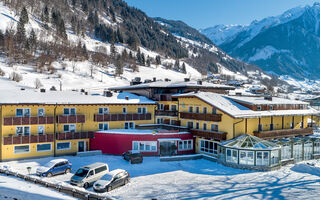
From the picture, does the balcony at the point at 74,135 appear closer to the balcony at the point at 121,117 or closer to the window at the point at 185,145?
the balcony at the point at 121,117

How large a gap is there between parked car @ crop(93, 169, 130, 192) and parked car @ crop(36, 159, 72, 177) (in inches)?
270

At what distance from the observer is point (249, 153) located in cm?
3334

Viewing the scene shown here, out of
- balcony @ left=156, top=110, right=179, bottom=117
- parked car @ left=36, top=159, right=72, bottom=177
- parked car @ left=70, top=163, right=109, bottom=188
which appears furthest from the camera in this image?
balcony @ left=156, top=110, right=179, bottom=117

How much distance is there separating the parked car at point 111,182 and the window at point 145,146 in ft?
39.8

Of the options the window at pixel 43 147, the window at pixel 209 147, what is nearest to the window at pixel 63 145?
the window at pixel 43 147

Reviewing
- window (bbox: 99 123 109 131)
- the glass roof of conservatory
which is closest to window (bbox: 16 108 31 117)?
window (bbox: 99 123 109 131)

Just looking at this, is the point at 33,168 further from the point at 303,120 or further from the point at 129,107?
the point at 303,120

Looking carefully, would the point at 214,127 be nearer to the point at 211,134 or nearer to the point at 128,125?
the point at 211,134

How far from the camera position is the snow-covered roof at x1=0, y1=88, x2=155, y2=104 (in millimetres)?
35625

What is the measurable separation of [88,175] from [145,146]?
13.6 metres

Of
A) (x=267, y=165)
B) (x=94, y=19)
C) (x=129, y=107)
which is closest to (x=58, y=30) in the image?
(x=94, y=19)

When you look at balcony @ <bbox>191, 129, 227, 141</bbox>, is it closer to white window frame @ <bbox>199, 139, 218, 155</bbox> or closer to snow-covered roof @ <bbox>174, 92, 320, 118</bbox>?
white window frame @ <bbox>199, 139, 218, 155</bbox>

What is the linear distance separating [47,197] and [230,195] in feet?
49.6

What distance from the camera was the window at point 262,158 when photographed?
33125 mm
